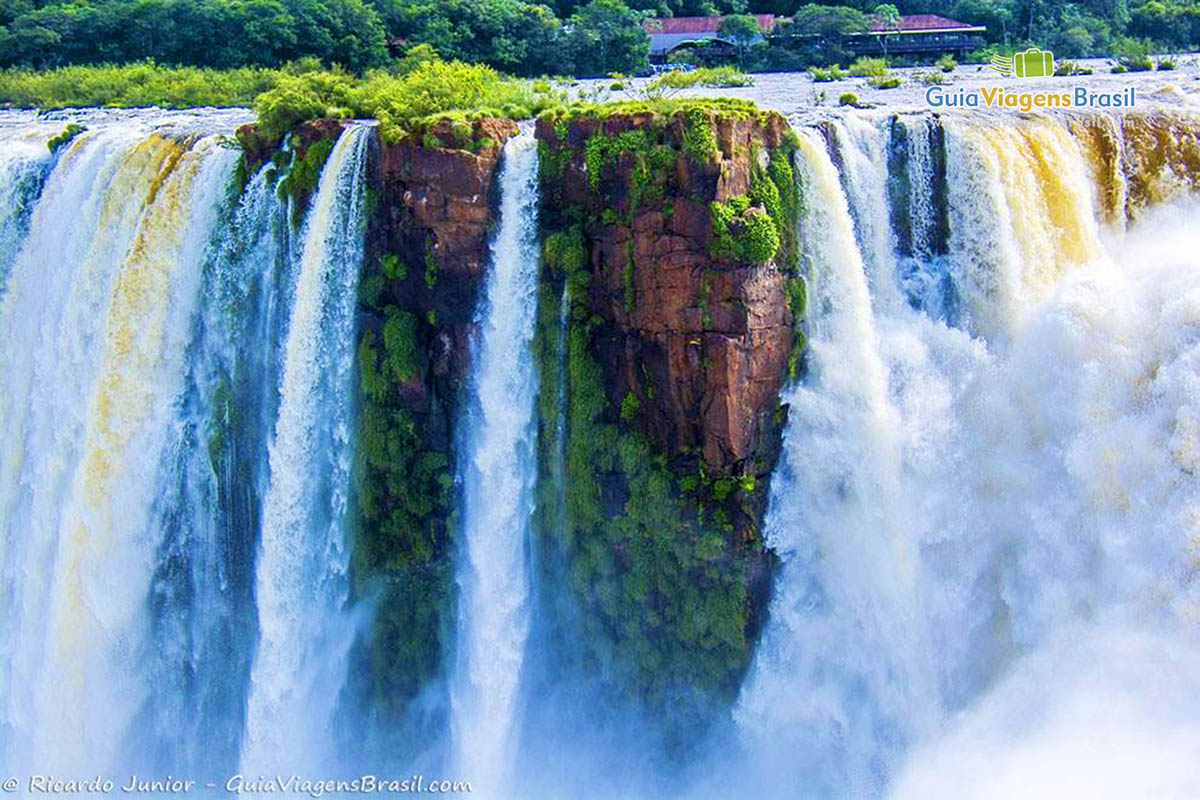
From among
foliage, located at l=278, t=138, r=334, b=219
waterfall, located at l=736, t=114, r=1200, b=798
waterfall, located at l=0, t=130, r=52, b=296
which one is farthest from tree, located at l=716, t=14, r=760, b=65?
waterfall, located at l=0, t=130, r=52, b=296

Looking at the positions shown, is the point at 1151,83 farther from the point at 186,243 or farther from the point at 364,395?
the point at 186,243

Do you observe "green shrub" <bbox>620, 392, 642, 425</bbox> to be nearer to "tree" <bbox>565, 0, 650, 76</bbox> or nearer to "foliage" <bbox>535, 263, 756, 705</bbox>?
"foliage" <bbox>535, 263, 756, 705</bbox>

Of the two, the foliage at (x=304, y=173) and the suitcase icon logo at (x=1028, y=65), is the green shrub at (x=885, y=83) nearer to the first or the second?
the suitcase icon logo at (x=1028, y=65)

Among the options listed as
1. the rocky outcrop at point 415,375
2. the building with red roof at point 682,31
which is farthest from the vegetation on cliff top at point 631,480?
the building with red roof at point 682,31

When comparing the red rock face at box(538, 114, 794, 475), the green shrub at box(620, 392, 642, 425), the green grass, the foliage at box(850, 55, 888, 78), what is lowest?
the green shrub at box(620, 392, 642, 425)

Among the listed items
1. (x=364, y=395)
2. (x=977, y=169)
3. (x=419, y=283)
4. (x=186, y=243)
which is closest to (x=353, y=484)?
(x=364, y=395)

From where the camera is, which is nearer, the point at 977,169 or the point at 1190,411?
the point at 1190,411

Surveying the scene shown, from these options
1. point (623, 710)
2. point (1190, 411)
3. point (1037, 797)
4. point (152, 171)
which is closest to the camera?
point (1037, 797)
